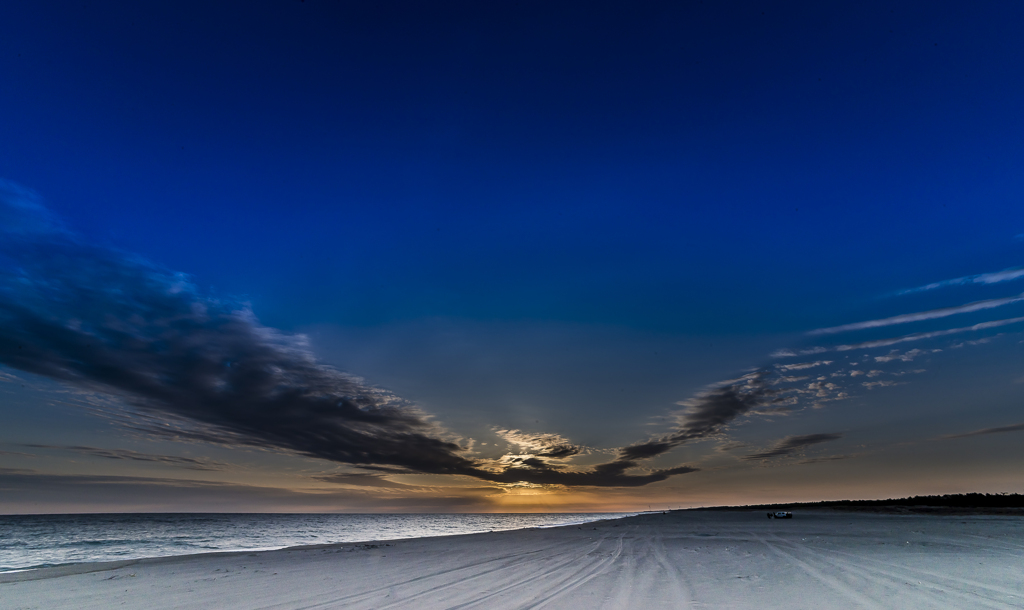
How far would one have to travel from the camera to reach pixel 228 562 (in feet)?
76.5

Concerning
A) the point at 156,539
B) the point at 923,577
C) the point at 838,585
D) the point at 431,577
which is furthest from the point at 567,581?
the point at 156,539

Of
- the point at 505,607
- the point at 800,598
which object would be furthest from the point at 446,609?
the point at 800,598

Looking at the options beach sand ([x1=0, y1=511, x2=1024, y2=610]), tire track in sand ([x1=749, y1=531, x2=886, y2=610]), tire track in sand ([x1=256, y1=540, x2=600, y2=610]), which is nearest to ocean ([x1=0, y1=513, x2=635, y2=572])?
beach sand ([x1=0, y1=511, x2=1024, y2=610])

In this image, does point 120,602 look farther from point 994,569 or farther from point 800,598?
point 994,569

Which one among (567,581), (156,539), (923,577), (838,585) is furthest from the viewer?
(156,539)

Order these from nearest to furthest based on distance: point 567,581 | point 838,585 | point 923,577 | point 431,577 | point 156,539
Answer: point 838,585, point 923,577, point 567,581, point 431,577, point 156,539

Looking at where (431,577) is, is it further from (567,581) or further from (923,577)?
(923,577)

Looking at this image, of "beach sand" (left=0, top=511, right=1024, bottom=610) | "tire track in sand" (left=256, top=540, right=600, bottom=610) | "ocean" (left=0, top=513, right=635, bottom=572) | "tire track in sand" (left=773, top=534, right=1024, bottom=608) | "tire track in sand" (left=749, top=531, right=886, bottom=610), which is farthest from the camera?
"ocean" (left=0, top=513, right=635, bottom=572)

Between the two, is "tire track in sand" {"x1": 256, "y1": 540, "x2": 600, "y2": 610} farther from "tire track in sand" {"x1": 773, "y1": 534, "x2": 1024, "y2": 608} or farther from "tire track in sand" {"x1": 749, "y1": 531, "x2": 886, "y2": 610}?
"tire track in sand" {"x1": 773, "y1": 534, "x2": 1024, "y2": 608}

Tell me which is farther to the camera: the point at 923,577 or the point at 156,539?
the point at 156,539

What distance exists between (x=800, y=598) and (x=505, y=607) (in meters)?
8.19

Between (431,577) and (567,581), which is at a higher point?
(567,581)

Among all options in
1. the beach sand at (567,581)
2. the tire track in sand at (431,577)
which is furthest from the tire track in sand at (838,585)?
the tire track in sand at (431,577)

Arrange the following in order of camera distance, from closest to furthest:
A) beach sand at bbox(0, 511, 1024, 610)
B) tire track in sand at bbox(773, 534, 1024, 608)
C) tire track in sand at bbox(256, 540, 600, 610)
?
tire track in sand at bbox(773, 534, 1024, 608), beach sand at bbox(0, 511, 1024, 610), tire track in sand at bbox(256, 540, 600, 610)
